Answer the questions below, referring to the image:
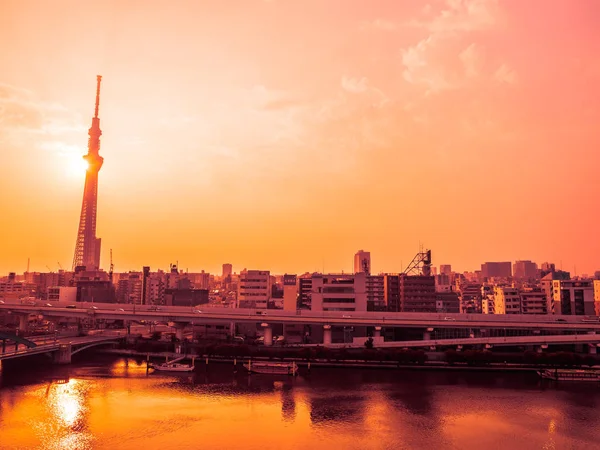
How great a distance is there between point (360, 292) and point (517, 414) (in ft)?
108

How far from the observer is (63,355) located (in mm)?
45625

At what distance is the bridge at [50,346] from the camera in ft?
131

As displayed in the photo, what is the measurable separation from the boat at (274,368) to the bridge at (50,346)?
683 inches

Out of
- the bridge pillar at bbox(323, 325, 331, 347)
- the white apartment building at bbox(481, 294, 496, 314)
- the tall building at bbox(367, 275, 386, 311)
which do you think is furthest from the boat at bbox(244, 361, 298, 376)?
the white apartment building at bbox(481, 294, 496, 314)

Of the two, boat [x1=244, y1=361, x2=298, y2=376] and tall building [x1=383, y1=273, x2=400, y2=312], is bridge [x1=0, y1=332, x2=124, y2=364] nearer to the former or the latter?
boat [x1=244, y1=361, x2=298, y2=376]

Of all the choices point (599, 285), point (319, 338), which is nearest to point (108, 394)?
point (319, 338)

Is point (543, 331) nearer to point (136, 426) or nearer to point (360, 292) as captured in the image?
point (360, 292)

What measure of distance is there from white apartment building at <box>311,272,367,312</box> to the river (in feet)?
65.0

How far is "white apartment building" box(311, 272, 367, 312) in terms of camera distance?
61.5 metres

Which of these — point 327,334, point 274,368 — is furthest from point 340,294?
point 274,368

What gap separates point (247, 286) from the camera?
269 ft

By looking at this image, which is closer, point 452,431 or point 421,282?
point 452,431

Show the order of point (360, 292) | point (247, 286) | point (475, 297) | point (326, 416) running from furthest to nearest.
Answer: point (475, 297), point (247, 286), point (360, 292), point (326, 416)

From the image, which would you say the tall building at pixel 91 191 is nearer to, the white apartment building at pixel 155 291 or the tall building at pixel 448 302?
the white apartment building at pixel 155 291
